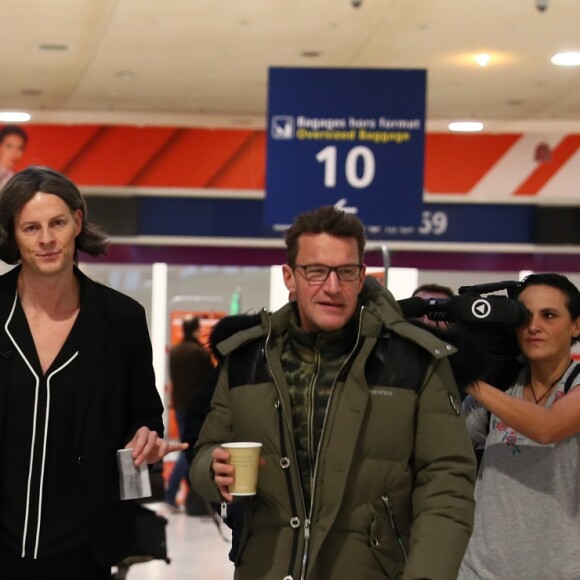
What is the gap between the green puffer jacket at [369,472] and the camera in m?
2.67

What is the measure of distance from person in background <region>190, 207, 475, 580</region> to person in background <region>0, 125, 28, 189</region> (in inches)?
357

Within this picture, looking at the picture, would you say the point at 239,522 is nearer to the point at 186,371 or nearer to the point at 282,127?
the point at 282,127

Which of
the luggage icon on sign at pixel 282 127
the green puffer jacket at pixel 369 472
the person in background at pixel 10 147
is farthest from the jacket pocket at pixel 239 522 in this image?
the person in background at pixel 10 147

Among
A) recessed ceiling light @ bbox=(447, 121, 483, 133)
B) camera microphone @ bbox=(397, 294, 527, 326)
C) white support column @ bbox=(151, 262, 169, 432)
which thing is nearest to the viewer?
camera microphone @ bbox=(397, 294, 527, 326)

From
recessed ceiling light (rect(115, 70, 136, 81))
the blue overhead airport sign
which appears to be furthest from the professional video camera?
recessed ceiling light (rect(115, 70, 136, 81))

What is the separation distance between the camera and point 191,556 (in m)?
8.75

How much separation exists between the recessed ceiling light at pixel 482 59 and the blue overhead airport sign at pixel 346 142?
120 centimetres

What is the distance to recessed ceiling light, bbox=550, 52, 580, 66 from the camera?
9.00m

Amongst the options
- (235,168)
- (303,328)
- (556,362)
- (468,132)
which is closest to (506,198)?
(468,132)

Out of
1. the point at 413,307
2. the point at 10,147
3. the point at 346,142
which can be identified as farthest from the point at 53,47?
the point at 413,307

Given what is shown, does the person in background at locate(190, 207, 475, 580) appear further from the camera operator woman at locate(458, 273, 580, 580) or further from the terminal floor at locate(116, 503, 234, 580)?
the terminal floor at locate(116, 503, 234, 580)

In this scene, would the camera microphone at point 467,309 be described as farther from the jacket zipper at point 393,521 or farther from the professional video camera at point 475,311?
the jacket zipper at point 393,521

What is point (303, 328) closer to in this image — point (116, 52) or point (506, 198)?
point (116, 52)

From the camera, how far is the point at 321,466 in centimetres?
268
